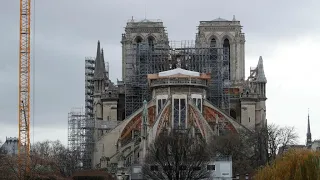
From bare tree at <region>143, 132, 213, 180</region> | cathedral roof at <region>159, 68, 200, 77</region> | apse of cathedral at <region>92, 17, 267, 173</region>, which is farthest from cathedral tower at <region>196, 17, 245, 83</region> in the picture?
bare tree at <region>143, 132, 213, 180</region>

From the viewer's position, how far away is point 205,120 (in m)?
126

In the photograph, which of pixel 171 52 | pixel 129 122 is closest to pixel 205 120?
pixel 129 122

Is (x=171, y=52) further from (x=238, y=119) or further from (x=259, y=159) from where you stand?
(x=259, y=159)

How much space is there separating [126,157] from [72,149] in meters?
23.1

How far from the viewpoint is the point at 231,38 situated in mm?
144750

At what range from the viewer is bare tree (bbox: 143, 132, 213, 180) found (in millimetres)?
99062

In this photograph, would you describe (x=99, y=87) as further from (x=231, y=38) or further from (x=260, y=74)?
(x=260, y=74)

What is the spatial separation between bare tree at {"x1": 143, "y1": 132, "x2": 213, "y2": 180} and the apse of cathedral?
10.2 metres

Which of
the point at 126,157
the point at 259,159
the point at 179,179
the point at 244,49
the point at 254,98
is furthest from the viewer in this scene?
the point at 244,49

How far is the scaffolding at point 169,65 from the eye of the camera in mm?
137750

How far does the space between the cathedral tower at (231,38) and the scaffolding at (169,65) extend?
2.25 metres

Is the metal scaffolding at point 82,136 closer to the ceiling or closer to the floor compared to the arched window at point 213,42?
closer to the floor

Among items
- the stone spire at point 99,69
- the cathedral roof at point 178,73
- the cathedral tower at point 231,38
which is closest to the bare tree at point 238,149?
the cathedral roof at point 178,73

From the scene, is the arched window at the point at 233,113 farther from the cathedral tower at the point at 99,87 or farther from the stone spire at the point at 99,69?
the stone spire at the point at 99,69
